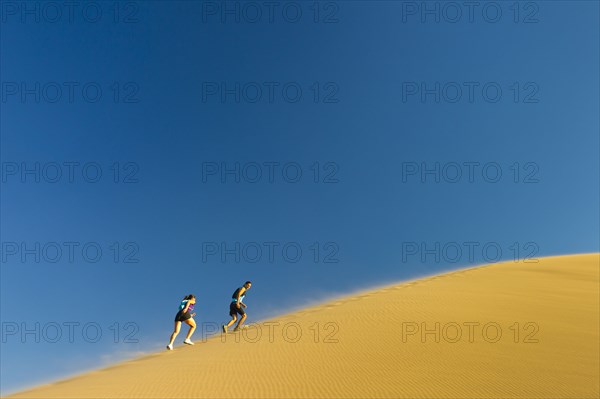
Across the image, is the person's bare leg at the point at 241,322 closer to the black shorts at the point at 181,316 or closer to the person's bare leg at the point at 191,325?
the person's bare leg at the point at 191,325

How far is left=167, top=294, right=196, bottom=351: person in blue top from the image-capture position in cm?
1191

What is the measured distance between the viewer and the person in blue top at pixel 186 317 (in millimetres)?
11906

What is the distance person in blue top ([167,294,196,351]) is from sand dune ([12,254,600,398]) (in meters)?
0.46

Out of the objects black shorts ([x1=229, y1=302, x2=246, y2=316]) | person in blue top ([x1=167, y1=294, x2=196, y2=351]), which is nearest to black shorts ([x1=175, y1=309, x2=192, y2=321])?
person in blue top ([x1=167, y1=294, x2=196, y2=351])

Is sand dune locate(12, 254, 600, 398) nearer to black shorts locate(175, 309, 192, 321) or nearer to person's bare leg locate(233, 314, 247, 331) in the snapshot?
person's bare leg locate(233, 314, 247, 331)

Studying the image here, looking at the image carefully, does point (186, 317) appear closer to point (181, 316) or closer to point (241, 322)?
→ point (181, 316)

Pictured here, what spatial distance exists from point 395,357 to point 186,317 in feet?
21.7

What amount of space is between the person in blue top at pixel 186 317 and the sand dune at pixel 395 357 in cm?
46

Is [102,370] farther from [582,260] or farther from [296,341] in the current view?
[582,260]

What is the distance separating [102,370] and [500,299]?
40.8 ft

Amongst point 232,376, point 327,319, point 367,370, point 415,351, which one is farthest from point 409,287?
point 232,376

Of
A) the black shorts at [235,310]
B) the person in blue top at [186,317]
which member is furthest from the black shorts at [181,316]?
the black shorts at [235,310]

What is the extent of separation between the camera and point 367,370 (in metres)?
7.23

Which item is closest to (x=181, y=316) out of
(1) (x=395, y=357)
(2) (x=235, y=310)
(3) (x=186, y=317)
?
(3) (x=186, y=317)
